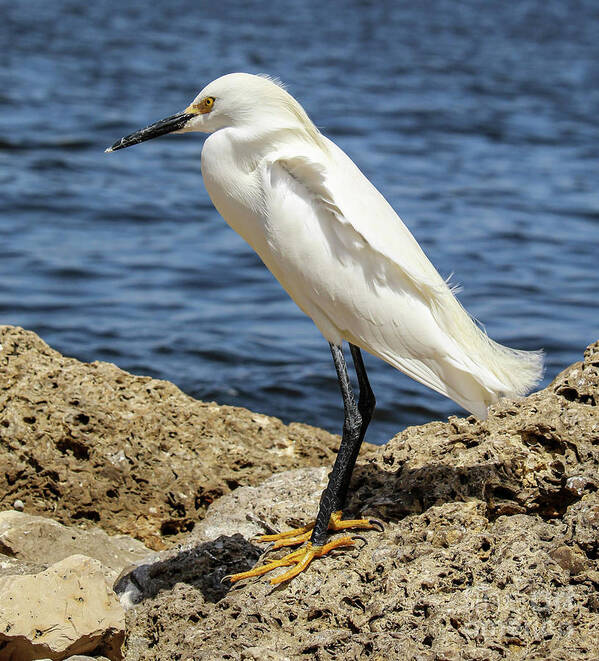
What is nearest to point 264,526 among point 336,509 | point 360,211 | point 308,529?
point 308,529

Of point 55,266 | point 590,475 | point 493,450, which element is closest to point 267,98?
point 493,450

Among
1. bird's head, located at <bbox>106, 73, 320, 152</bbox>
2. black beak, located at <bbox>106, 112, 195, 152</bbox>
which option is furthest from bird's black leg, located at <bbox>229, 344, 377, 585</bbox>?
black beak, located at <bbox>106, 112, 195, 152</bbox>

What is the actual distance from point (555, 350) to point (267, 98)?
21.5 ft

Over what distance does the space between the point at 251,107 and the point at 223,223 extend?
33.2 ft

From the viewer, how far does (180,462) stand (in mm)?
5312

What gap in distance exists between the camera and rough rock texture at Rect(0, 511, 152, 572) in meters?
4.54

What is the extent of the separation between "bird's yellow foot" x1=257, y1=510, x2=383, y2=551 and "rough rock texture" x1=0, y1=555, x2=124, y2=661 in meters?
0.87

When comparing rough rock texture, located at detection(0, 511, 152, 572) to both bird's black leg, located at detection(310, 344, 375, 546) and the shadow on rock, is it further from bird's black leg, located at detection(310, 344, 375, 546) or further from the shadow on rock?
bird's black leg, located at detection(310, 344, 375, 546)

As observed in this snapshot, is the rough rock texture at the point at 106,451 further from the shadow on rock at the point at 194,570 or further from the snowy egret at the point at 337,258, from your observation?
the snowy egret at the point at 337,258

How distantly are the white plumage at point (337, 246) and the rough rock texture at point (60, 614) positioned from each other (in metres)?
1.57

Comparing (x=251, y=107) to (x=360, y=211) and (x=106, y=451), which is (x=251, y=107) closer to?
(x=360, y=211)

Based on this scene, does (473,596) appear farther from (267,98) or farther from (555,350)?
(555,350)

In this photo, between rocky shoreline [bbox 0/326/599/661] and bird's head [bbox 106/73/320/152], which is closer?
rocky shoreline [bbox 0/326/599/661]

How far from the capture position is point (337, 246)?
434 cm
